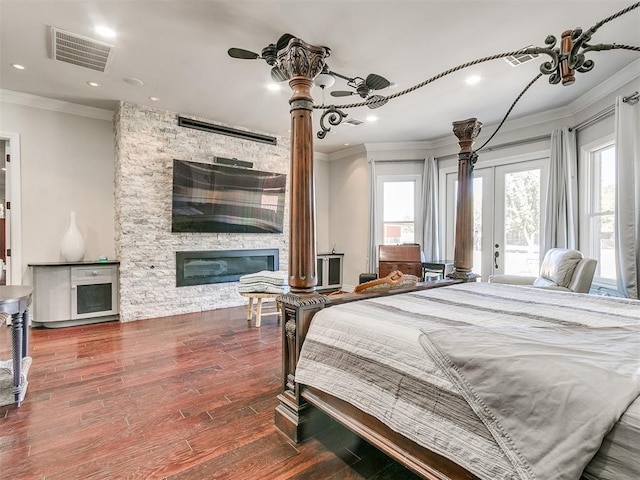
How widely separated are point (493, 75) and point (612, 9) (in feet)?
3.55

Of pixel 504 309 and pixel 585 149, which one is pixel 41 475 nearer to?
pixel 504 309

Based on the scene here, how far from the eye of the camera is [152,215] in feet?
15.5

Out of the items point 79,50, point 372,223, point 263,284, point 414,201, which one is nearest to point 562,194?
point 414,201

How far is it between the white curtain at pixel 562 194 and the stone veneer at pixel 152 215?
4937 mm

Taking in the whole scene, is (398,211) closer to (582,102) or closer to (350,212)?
(350,212)

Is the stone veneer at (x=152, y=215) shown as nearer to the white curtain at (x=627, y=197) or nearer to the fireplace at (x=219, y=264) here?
the fireplace at (x=219, y=264)

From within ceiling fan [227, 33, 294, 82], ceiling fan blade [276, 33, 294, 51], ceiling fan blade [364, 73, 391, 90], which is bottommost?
ceiling fan blade [364, 73, 391, 90]

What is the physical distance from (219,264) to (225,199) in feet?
3.53

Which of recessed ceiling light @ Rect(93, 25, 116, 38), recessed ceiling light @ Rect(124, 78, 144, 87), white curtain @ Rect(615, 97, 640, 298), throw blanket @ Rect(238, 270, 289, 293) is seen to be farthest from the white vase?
white curtain @ Rect(615, 97, 640, 298)

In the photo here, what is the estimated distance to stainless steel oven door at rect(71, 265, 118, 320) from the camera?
14.0 ft

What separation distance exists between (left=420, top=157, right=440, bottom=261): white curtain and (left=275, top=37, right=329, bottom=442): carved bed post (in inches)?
180

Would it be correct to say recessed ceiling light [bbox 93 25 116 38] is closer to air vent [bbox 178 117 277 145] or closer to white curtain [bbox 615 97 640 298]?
air vent [bbox 178 117 277 145]

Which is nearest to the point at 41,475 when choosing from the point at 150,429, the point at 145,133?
the point at 150,429

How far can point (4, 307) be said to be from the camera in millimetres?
2111
